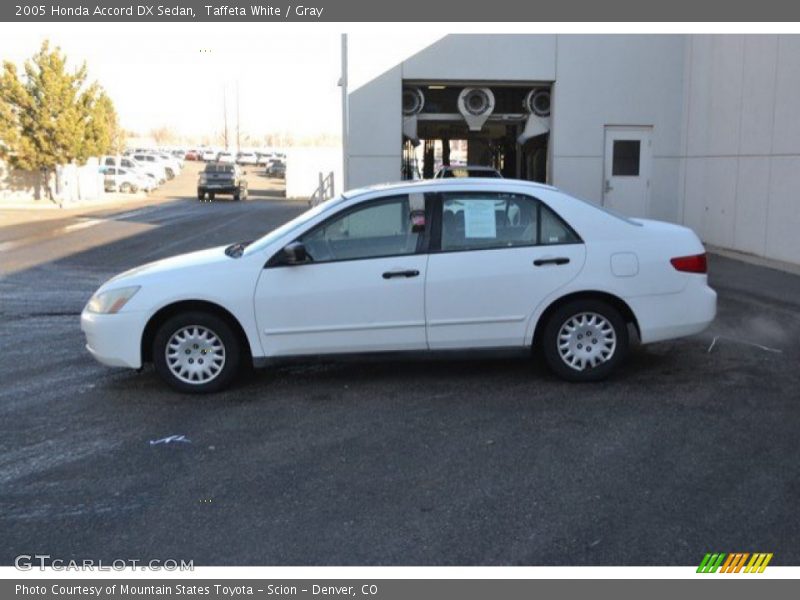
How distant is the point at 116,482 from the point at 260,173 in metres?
82.9

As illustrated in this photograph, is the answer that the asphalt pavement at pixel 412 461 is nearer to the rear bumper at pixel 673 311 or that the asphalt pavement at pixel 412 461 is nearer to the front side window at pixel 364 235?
the rear bumper at pixel 673 311

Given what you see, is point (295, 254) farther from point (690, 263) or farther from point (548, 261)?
point (690, 263)

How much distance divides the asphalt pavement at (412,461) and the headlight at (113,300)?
688 mm

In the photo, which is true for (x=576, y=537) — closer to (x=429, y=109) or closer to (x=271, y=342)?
(x=271, y=342)

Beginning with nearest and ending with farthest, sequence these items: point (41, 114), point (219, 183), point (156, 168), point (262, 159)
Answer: point (41, 114) → point (219, 183) → point (156, 168) → point (262, 159)

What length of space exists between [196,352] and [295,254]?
1.10 metres

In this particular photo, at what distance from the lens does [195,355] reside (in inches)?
249

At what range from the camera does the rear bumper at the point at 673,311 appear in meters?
6.43

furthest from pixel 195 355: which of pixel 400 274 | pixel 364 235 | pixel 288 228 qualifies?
pixel 400 274

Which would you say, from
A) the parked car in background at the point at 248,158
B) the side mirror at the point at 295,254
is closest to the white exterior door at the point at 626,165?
the side mirror at the point at 295,254

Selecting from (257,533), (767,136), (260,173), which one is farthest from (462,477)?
(260,173)

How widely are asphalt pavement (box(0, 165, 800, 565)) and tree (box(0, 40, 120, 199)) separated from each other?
32.6 m

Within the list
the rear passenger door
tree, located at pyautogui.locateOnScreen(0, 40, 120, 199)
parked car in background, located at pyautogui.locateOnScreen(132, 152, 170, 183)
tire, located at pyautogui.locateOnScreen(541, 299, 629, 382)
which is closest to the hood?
the rear passenger door

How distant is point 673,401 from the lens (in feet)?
19.9
